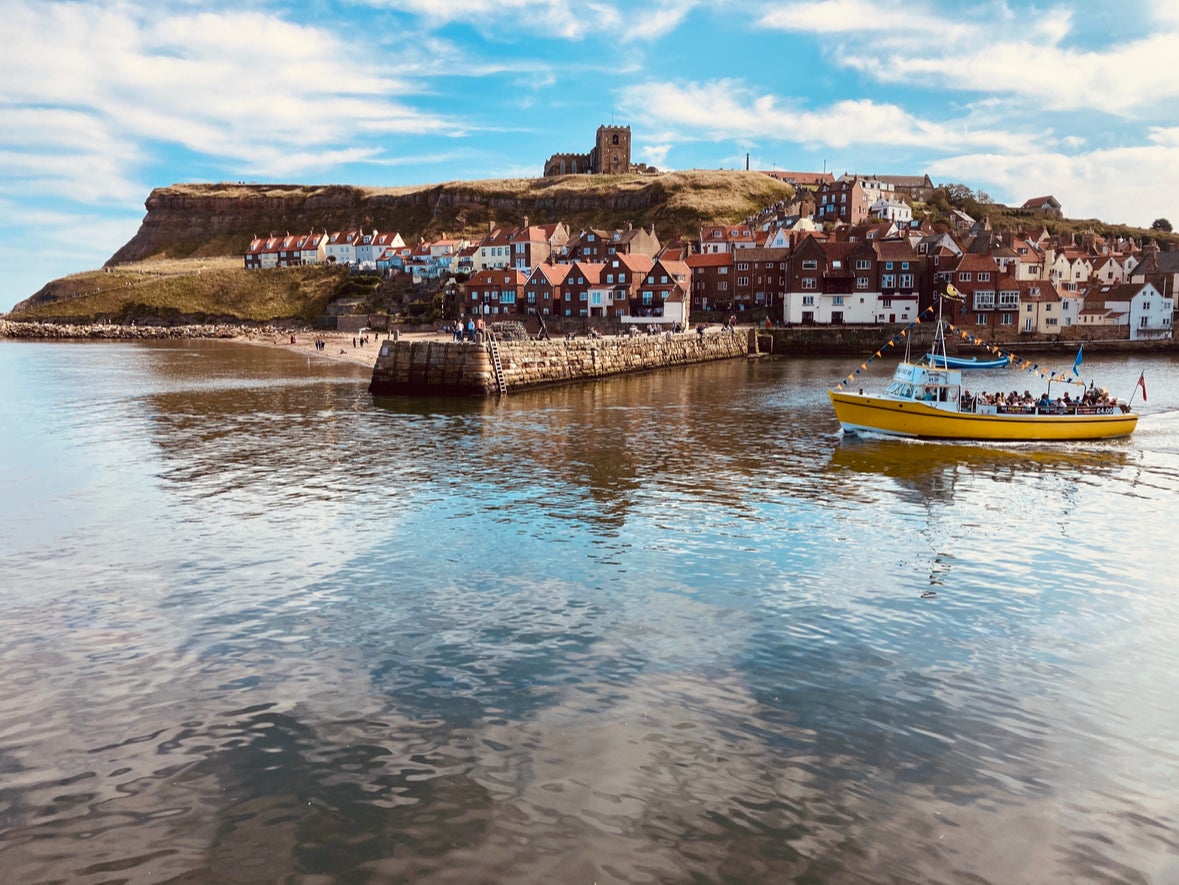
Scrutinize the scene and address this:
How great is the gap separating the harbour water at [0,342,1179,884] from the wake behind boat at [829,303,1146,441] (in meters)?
7.87

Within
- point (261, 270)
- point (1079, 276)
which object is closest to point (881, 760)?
point (1079, 276)

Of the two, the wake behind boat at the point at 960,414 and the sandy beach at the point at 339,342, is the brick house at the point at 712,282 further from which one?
the wake behind boat at the point at 960,414

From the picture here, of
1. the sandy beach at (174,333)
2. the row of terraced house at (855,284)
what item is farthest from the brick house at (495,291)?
the sandy beach at (174,333)

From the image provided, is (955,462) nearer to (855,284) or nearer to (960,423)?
(960,423)

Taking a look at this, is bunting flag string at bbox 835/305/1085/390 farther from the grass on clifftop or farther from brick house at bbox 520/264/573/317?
the grass on clifftop

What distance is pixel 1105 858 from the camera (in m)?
8.41

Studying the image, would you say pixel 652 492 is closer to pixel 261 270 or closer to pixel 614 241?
pixel 614 241

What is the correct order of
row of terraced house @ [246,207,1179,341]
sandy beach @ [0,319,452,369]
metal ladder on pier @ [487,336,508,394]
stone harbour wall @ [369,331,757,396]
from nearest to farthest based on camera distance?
stone harbour wall @ [369,331,757,396], metal ladder on pier @ [487,336,508,394], row of terraced house @ [246,207,1179,341], sandy beach @ [0,319,452,369]

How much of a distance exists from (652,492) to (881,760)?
1487 cm

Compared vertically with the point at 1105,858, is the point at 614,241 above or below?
above

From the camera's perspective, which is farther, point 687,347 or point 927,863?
point 687,347

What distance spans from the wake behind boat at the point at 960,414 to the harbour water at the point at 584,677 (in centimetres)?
787

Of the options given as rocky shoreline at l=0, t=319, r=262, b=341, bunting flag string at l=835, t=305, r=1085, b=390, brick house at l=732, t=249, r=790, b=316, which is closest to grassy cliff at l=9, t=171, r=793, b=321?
rocky shoreline at l=0, t=319, r=262, b=341

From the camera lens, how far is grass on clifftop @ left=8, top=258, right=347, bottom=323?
14062 cm
